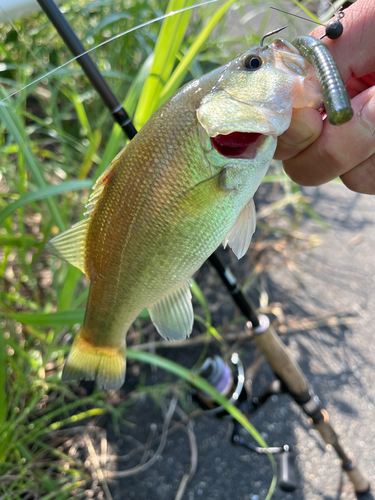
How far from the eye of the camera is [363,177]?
33.7 inches

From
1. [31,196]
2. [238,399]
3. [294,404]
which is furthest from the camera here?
[294,404]

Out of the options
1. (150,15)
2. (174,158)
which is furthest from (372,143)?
(150,15)

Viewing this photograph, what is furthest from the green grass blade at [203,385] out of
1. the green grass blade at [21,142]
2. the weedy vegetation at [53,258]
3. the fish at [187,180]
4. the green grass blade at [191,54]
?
the green grass blade at [191,54]

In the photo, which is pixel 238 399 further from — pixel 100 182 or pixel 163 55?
pixel 163 55

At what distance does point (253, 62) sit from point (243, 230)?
0.31 m

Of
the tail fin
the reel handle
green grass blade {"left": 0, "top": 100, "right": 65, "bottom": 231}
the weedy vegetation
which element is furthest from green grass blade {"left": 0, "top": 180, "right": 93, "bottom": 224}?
the reel handle

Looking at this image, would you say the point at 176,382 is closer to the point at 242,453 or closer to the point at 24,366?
the point at 242,453

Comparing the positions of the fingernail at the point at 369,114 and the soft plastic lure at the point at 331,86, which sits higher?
the soft plastic lure at the point at 331,86

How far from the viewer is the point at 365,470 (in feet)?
4.38

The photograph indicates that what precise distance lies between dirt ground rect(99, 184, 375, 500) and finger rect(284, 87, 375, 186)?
3.33 feet

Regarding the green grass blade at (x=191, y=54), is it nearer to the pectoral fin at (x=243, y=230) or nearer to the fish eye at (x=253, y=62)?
the fish eye at (x=253, y=62)

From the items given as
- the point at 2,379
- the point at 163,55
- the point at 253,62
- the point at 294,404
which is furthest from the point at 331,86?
the point at 294,404

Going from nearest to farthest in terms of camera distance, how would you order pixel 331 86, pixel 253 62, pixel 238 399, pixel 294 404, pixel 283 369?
pixel 331 86
pixel 253 62
pixel 283 369
pixel 238 399
pixel 294 404

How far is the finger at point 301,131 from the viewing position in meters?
0.72
